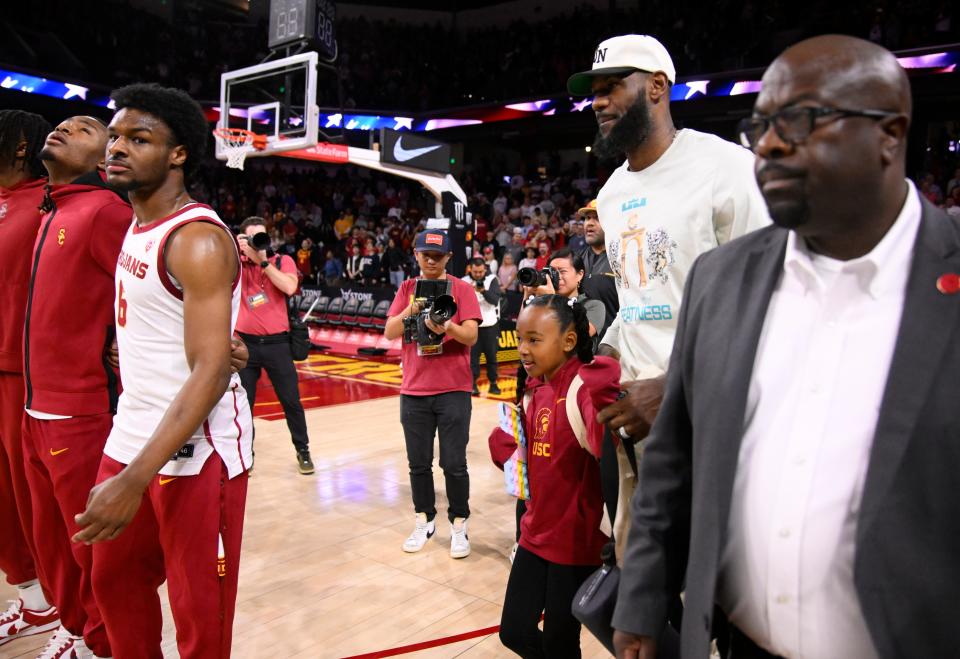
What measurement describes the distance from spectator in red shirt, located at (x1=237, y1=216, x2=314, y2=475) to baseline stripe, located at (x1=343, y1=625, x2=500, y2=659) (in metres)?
3.01

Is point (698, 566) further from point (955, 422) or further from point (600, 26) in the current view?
point (600, 26)

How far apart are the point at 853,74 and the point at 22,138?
3.48m

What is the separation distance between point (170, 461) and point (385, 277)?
48.8 ft

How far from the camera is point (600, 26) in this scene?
20688mm

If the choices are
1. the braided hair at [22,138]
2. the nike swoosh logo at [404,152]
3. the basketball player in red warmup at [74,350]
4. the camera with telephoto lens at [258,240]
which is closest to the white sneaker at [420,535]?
the basketball player in red warmup at [74,350]

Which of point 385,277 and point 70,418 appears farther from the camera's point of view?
point 385,277

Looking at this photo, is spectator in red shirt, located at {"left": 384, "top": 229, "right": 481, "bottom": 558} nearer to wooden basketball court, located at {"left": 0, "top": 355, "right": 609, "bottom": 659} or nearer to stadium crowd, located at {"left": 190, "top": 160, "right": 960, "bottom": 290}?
wooden basketball court, located at {"left": 0, "top": 355, "right": 609, "bottom": 659}

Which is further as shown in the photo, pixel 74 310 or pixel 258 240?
pixel 258 240

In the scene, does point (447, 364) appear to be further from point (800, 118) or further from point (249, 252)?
point (800, 118)

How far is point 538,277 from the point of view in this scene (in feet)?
14.6

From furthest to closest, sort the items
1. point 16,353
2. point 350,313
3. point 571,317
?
point 350,313 < point 16,353 < point 571,317

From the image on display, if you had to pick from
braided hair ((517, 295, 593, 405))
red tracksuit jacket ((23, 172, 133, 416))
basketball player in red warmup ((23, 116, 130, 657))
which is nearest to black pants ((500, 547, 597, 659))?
braided hair ((517, 295, 593, 405))

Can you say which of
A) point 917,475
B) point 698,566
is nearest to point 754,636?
point 698,566

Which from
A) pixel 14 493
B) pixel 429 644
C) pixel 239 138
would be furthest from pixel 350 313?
pixel 429 644
